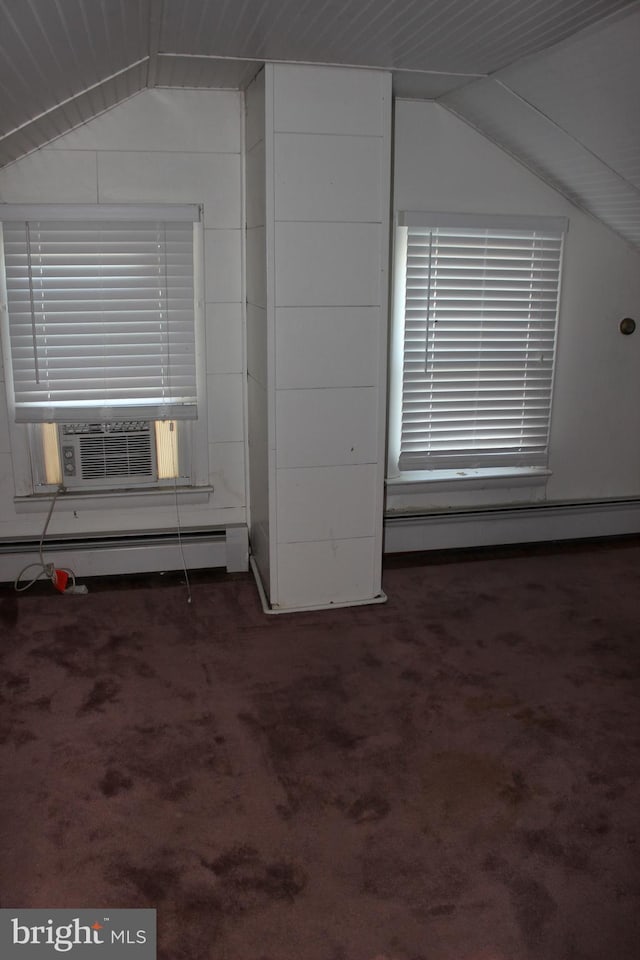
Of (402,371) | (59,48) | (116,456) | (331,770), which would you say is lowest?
(331,770)

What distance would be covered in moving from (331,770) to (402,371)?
2.30 meters

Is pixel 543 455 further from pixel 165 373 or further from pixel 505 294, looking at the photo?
pixel 165 373

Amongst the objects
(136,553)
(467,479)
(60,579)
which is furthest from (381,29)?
(60,579)

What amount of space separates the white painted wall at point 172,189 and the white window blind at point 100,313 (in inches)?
4.0

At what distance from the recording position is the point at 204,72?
3.32 m

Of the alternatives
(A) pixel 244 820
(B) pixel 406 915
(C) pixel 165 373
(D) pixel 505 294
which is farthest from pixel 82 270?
(B) pixel 406 915

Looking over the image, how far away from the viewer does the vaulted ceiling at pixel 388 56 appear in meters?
2.36

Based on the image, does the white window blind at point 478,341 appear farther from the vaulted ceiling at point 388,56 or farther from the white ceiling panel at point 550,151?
the vaulted ceiling at point 388,56

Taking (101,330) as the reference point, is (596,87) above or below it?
above

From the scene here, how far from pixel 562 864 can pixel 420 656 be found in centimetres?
123

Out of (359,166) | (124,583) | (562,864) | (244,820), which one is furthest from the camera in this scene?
(124,583)

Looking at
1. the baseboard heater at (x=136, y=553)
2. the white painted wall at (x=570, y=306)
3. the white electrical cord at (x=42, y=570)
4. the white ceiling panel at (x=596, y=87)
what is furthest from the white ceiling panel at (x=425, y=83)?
the white electrical cord at (x=42, y=570)

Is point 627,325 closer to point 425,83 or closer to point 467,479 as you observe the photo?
point 467,479

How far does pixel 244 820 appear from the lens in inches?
93.1
